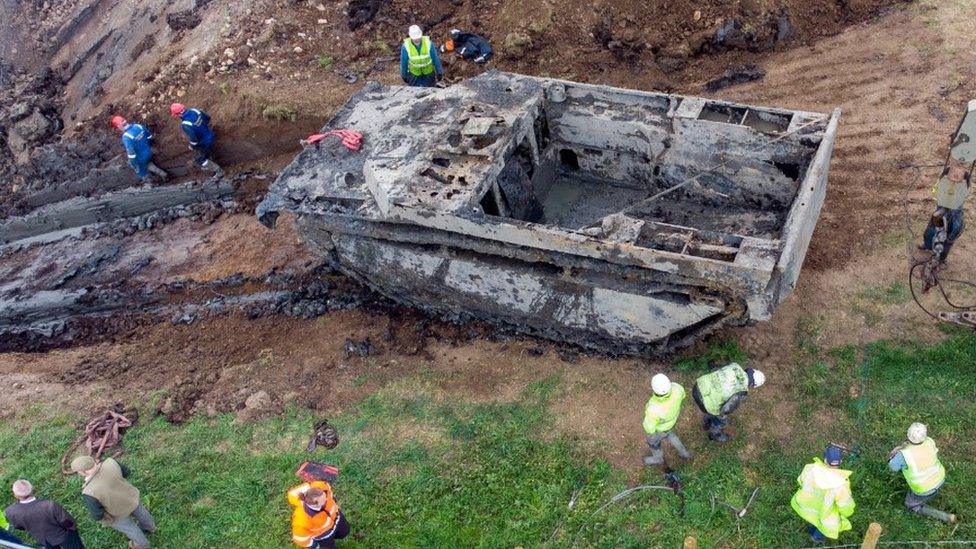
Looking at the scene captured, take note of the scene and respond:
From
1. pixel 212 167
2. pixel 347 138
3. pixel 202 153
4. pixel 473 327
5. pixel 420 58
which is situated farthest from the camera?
pixel 212 167

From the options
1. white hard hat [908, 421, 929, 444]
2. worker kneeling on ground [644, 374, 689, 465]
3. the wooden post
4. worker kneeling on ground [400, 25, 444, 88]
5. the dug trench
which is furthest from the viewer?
worker kneeling on ground [400, 25, 444, 88]

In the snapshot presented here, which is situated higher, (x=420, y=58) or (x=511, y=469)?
(x=420, y=58)

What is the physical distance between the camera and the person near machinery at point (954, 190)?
682 cm

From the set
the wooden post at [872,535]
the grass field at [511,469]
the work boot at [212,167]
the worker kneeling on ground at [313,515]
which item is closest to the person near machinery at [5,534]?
the grass field at [511,469]

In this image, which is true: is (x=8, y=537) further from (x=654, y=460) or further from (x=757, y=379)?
(x=757, y=379)

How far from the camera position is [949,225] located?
7.69m

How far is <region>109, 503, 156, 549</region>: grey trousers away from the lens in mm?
6188

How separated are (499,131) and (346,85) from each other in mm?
4745

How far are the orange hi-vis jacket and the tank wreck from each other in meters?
2.62

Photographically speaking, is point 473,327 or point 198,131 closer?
point 473,327

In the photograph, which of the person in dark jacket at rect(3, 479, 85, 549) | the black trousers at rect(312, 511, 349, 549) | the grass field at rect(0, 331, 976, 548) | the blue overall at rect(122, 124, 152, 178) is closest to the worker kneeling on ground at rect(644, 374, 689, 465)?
the grass field at rect(0, 331, 976, 548)

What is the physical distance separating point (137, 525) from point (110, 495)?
2.18 feet

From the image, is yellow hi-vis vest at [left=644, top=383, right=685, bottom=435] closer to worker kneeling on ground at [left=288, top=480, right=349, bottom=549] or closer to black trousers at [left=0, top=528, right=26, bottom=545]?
worker kneeling on ground at [left=288, top=480, right=349, bottom=549]

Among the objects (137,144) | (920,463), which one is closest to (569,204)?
(920,463)
